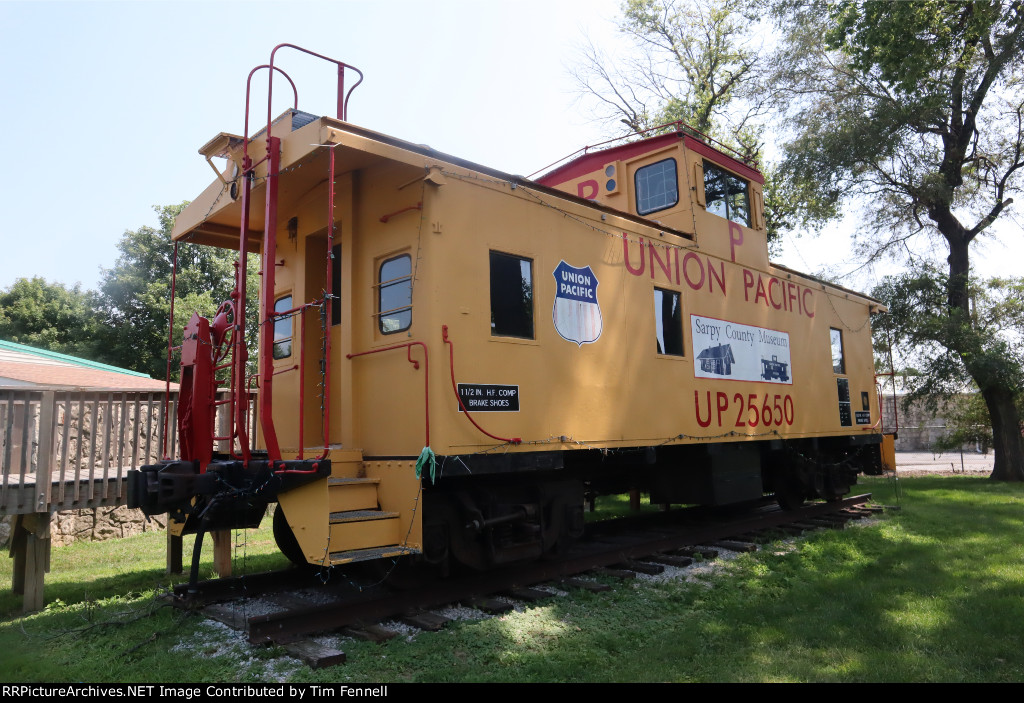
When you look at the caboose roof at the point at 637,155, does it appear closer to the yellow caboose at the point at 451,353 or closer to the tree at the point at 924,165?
the yellow caboose at the point at 451,353

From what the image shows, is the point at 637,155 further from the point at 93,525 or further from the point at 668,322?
the point at 93,525

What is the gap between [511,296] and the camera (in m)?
5.89

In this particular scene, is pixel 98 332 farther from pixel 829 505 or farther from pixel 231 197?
pixel 829 505

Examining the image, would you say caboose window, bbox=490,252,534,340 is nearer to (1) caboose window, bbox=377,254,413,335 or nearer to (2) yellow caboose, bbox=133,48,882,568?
(2) yellow caboose, bbox=133,48,882,568

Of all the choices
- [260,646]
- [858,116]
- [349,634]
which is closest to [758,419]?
[349,634]

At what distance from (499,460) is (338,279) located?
7.93 ft

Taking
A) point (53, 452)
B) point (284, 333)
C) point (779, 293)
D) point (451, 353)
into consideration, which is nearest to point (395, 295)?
point (451, 353)

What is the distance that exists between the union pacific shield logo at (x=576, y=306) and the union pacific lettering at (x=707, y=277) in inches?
28.4

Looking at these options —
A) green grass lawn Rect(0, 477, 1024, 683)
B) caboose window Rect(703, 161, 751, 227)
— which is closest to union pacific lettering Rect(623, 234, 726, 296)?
caboose window Rect(703, 161, 751, 227)

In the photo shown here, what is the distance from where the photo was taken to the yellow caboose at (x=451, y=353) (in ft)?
A: 16.5

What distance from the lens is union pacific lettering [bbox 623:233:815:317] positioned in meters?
7.30

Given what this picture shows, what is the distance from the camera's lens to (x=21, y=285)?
29.2 metres

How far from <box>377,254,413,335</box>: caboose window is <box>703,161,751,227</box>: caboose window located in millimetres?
4657

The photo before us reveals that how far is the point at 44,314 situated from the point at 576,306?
29.0m
